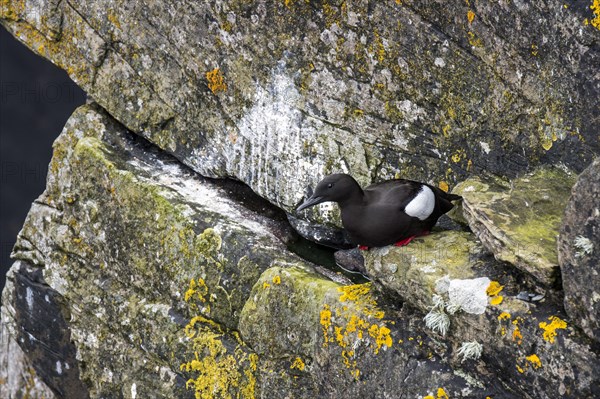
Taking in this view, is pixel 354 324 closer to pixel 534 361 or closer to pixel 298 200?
pixel 534 361

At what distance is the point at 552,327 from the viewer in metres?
5.45

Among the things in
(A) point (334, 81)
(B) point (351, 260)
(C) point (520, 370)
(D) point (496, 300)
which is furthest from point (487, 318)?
(A) point (334, 81)

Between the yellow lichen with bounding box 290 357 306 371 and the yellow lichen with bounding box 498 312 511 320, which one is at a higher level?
the yellow lichen with bounding box 498 312 511 320

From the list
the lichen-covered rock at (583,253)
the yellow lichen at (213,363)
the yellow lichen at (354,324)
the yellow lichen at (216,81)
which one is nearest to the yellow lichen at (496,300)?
the lichen-covered rock at (583,253)

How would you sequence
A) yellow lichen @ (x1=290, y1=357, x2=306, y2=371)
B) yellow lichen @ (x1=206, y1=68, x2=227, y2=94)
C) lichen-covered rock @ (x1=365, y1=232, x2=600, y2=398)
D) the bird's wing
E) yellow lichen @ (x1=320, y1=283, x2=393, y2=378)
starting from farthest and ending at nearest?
yellow lichen @ (x1=206, y1=68, x2=227, y2=94)
yellow lichen @ (x1=290, y1=357, x2=306, y2=371)
the bird's wing
yellow lichen @ (x1=320, y1=283, x2=393, y2=378)
lichen-covered rock @ (x1=365, y1=232, x2=600, y2=398)

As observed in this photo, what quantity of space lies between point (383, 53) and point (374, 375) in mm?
2349

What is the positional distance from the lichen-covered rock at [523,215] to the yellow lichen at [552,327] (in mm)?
239

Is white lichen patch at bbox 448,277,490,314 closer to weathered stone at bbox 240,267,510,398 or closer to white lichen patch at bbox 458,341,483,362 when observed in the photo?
white lichen patch at bbox 458,341,483,362

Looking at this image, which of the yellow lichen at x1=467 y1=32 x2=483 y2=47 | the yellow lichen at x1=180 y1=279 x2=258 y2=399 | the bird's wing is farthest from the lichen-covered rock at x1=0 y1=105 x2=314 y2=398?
the yellow lichen at x1=467 y1=32 x2=483 y2=47

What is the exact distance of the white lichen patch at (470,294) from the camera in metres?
5.82

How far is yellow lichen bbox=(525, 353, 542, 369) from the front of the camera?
5.50m

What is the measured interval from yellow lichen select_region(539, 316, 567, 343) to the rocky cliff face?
0.05ft

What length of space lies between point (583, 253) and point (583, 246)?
4 cm

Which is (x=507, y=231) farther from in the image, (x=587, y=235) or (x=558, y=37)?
(x=558, y=37)
